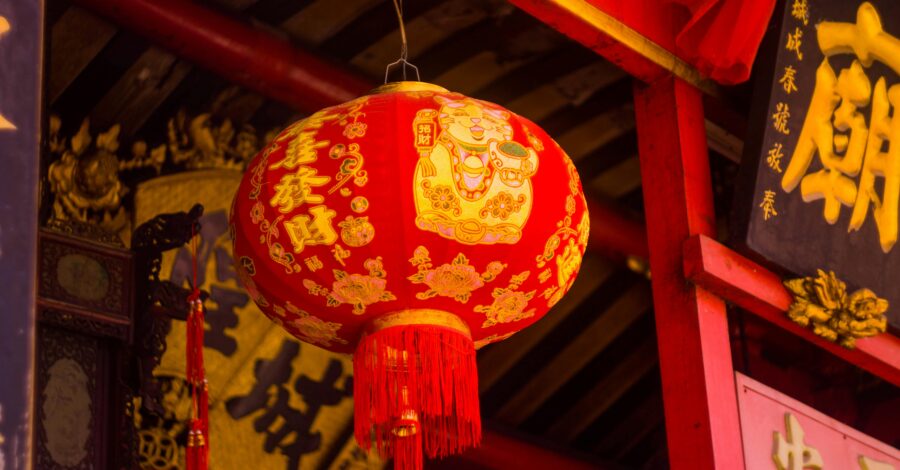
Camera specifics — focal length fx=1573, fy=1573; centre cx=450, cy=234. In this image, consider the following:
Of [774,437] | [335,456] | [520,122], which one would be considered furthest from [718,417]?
[335,456]

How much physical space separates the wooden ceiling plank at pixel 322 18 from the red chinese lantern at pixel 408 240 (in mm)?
1898

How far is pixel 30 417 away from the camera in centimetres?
266

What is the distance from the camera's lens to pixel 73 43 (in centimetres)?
550

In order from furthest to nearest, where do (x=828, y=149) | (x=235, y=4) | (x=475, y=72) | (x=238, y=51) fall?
(x=475, y=72) < (x=235, y=4) < (x=238, y=51) < (x=828, y=149)

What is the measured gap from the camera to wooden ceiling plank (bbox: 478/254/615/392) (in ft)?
23.5

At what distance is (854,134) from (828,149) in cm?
19

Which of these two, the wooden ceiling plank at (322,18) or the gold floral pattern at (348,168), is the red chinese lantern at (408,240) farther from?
the wooden ceiling plank at (322,18)

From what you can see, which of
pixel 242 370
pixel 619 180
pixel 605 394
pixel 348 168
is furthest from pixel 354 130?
pixel 605 394

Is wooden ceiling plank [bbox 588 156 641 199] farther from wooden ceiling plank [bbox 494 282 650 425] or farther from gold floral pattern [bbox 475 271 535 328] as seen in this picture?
gold floral pattern [bbox 475 271 535 328]

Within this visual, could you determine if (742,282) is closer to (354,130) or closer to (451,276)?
(451,276)

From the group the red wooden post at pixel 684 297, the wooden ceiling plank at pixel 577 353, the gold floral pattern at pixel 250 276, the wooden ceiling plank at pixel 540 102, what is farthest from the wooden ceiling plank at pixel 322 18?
the wooden ceiling plank at pixel 577 353

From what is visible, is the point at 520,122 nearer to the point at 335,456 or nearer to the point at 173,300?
the point at 173,300

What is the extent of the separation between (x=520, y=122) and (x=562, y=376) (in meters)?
3.59

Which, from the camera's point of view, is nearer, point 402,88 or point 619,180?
point 402,88
